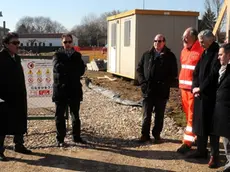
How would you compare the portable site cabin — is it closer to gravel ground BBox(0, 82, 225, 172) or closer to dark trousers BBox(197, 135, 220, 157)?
gravel ground BBox(0, 82, 225, 172)

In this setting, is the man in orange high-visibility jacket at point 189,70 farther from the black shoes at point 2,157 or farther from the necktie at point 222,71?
the black shoes at point 2,157

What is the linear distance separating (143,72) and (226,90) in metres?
1.93

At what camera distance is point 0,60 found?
224 inches

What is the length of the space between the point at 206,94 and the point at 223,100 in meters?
0.36

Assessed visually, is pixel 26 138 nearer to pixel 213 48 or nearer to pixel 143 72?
pixel 143 72

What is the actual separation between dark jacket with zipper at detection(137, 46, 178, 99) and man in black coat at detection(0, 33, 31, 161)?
2097mm

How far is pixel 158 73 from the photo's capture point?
6.52 m

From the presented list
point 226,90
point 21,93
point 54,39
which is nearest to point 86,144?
point 21,93

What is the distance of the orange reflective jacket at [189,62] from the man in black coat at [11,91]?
101 inches

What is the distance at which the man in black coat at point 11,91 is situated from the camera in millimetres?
5738

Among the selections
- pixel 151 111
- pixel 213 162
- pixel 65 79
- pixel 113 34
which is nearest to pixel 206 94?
pixel 213 162

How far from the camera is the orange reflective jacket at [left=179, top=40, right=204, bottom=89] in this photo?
5.99 metres

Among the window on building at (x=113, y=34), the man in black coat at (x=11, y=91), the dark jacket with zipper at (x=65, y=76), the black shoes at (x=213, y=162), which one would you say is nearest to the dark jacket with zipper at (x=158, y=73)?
the dark jacket with zipper at (x=65, y=76)

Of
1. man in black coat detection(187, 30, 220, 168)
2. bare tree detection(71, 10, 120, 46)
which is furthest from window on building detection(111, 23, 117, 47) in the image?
bare tree detection(71, 10, 120, 46)
